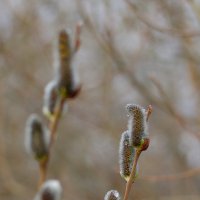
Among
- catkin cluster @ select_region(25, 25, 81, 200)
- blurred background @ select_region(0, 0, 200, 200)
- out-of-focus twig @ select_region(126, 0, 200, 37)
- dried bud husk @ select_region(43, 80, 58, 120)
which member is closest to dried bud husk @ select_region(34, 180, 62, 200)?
catkin cluster @ select_region(25, 25, 81, 200)

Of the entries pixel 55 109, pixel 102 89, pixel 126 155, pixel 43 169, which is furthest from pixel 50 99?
pixel 102 89

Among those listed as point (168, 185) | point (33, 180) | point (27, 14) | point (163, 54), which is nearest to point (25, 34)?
point (27, 14)

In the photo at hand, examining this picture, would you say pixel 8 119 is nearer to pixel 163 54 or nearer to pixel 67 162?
pixel 67 162

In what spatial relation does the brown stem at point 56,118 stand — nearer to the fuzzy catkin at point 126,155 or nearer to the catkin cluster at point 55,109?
the catkin cluster at point 55,109

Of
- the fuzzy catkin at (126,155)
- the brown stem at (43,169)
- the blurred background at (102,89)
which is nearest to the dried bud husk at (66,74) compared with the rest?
the brown stem at (43,169)

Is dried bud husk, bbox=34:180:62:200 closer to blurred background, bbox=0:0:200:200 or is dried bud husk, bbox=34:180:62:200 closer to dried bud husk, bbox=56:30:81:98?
dried bud husk, bbox=56:30:81:98

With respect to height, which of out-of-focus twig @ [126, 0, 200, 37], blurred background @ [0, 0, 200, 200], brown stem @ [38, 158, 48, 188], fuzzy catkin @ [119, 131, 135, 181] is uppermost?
blurred background @ [0, 0, 200, 200]
